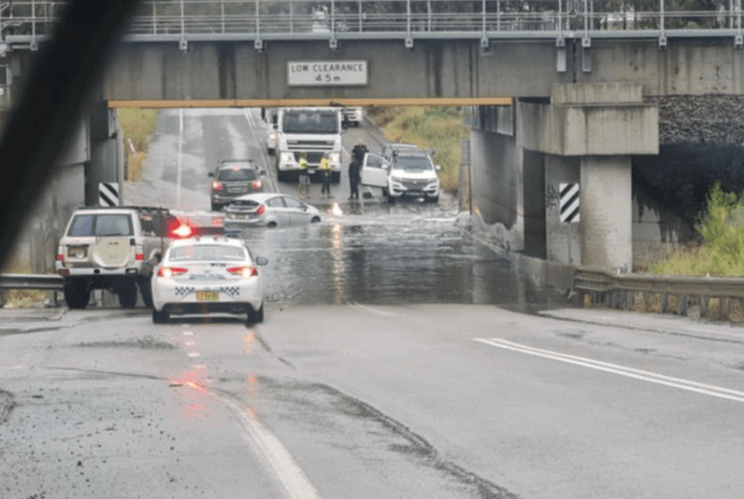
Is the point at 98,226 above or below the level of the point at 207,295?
above

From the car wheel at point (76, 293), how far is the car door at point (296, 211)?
25733 millimetres

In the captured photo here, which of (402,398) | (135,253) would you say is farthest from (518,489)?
(135,253)

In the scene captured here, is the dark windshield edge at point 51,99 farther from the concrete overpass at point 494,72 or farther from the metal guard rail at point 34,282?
the metal guard rail at point 34,282

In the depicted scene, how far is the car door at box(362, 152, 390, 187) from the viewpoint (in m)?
66.9

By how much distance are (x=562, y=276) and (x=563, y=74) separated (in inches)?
201

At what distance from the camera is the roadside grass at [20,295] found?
33562mm

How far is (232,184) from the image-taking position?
6134cm

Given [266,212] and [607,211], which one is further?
[266,212]

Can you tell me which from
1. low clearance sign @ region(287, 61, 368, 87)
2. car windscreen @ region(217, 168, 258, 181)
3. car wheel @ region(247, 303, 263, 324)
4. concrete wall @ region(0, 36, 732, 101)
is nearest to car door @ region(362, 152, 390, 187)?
car windscreen @ region(217, 168, 258, 181)

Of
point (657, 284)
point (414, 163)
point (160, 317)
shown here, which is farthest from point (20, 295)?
point (414, 163)

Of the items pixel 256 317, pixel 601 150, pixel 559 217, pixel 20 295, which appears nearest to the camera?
pixel 256 317

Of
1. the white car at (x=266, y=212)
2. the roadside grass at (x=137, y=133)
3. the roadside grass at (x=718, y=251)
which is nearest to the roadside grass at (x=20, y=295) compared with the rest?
the roadside grass at (x=718, y=251)

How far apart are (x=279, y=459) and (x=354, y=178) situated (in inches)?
2122

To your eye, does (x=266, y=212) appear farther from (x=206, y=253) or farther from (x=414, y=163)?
(x=206, y=253)
